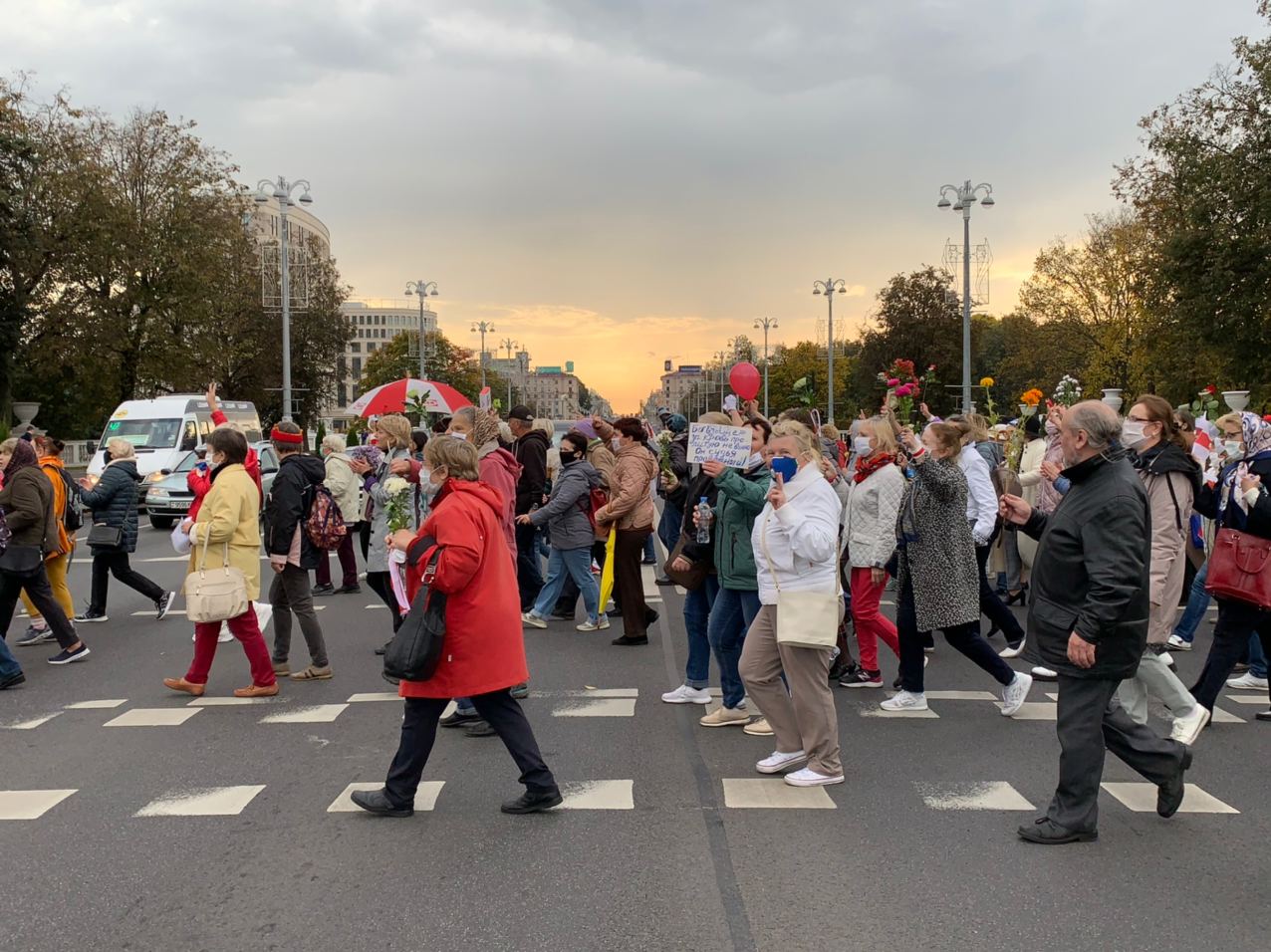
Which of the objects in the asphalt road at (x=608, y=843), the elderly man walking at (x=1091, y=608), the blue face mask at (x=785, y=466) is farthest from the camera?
the blue face mask at (x=785, y=466)

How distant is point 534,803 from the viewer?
16.2ft

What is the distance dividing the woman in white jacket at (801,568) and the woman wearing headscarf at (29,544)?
5.94 meters

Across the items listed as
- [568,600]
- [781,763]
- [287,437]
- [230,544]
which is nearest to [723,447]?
[781,763]

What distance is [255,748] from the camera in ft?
19.9

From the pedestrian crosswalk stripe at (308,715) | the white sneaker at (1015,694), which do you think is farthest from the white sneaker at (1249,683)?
the pedestrian crosswalk stripe at (308,715)

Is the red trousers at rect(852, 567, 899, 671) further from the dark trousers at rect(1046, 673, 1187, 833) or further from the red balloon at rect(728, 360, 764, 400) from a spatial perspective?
the dark trousers at rect(1046, 673, 1187, 833)

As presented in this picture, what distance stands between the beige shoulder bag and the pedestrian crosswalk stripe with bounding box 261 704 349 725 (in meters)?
0.78

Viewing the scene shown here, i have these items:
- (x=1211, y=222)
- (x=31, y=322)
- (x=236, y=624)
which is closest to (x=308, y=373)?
(x=31, y=322)

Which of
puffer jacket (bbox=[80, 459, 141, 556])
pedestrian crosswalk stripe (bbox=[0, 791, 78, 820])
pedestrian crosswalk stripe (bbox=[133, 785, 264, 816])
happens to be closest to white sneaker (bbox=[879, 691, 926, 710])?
pedestrian crosswalk stripe (bbox=[133, 785, 264, 816])

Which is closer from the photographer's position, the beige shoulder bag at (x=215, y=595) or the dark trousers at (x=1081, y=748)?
the dark trousers at (x=1081, y=748)

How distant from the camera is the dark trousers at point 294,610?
7895 mm

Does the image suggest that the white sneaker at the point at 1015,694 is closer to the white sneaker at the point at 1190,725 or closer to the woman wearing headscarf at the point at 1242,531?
the woman wearing headscarf at the point at 1242,531

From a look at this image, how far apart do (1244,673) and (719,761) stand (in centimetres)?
464

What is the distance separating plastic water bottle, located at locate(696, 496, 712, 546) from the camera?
652 cm
